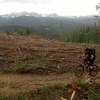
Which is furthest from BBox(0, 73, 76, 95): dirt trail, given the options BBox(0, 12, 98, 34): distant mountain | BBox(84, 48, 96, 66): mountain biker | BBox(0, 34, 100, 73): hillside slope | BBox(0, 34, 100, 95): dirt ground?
BBox(0, 12, 98, 34): distant mountain

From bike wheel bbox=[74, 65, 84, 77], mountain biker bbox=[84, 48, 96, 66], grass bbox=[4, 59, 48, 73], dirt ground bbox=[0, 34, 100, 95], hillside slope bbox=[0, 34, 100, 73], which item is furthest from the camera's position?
hillside slope bbox=[0, 34, 100, 73]

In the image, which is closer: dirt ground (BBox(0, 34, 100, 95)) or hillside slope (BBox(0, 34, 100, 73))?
dirt ground (BBox(0, 34, 100, 95))

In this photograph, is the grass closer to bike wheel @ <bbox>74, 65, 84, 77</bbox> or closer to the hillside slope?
the hillside slope

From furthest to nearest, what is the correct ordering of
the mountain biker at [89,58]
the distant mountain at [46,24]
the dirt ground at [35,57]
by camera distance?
the distant mountain at [46,24] → the dirt ground at [35,57] → the mountain biker at [89,58]

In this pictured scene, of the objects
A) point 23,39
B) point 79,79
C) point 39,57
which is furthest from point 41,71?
point 23,39

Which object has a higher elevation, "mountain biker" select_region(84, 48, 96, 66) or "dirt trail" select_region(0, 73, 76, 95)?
"mountain biker" select_region(84, 48, 96, 66)

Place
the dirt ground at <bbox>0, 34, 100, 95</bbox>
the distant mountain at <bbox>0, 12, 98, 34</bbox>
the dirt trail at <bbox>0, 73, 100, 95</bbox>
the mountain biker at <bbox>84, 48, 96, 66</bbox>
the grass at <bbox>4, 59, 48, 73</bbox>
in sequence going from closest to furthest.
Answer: the mountain biker at <bbox>84, 48, 96, 66</bbox>
the dirt trail at <bbox>0, 73, 100, 95</bbox>
the dirt ground at <bbox>0, 34, 100, 95</bbox>
the grass at <bbox>4, 59, 48, 73</bbox>
the distant mountain at <bbox>0, 12, 98, 34</bbox>

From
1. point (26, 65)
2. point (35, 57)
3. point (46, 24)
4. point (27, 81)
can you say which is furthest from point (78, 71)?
point (46, 24)

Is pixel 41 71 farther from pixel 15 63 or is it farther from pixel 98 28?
pixel 98 28

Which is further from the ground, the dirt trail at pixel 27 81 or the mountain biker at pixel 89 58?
the mountain biker at pixel 89 58

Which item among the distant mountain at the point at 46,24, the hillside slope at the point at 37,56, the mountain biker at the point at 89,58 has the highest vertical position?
the mountain biker at the point at 89,58

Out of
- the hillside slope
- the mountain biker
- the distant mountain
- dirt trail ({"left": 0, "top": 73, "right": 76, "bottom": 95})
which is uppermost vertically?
the mountain biker

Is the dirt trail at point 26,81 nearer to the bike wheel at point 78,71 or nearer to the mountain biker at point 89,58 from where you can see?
the bike wheel at point 78,71

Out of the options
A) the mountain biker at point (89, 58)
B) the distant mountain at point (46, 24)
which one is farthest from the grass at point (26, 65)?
the distant mountain at point (46, 24)
